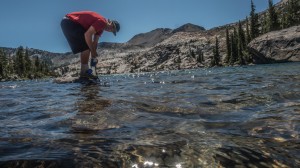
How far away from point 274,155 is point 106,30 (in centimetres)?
989

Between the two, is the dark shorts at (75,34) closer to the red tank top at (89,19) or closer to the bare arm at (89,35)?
the red tank top at (89,19)

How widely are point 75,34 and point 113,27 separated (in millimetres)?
1444

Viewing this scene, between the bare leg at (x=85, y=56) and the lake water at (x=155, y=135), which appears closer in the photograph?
the lake water at (x=155, y=135)

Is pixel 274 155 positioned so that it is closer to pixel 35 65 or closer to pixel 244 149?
pixel 244 149

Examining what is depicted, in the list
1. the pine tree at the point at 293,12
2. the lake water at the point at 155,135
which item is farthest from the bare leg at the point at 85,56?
the pine tree at the point at 293,12

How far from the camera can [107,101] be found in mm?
6234

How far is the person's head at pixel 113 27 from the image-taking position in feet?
37.8

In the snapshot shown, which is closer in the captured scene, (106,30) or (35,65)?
(106,30)

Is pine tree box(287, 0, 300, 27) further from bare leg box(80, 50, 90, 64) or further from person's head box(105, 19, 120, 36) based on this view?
bare leg box(80, 50, 90, 64)

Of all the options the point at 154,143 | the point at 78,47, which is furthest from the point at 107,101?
the point at 78,47

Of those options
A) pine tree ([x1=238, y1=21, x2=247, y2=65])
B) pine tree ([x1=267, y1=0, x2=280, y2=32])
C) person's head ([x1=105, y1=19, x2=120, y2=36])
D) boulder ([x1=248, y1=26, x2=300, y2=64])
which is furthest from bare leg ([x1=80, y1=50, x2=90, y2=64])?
pine tree ([x1=267, y1=0, x2=280, y2=32])

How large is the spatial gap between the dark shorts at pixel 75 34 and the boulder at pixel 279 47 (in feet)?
248

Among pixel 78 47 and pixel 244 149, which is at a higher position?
pixel 78 47

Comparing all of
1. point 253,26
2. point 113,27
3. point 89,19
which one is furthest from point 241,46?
point 89,19
